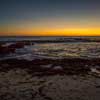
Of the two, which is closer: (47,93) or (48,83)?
(47,93)

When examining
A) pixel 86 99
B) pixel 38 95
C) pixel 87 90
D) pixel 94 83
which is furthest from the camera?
pixel 94 83

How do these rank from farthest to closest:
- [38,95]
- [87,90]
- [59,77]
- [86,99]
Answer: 1. [59,77]
2. [87,90]
3. [38,95]
4. [86,99]

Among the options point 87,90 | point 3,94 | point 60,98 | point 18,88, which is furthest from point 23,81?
point 87,90

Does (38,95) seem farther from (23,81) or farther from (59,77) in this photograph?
(59,77)

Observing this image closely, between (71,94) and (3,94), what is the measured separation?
Result: 216 cm

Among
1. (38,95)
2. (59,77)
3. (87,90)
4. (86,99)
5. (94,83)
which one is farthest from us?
(59,77)

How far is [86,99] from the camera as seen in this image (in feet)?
14.8

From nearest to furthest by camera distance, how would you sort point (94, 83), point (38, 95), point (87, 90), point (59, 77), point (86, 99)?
1. point (86, 99)
2. point (38, 95)
3. point (87, 90)
4. point (94, 83)
5. point (59, 77)

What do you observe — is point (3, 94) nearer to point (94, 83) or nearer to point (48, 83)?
point (48, 83)

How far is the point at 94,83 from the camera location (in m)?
6.02

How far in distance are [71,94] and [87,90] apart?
2.19 ft

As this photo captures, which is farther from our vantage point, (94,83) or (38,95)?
(94,83)

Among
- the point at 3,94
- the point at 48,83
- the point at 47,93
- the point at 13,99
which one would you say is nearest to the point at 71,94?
the point at 47,93

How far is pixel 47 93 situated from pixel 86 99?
127cm
